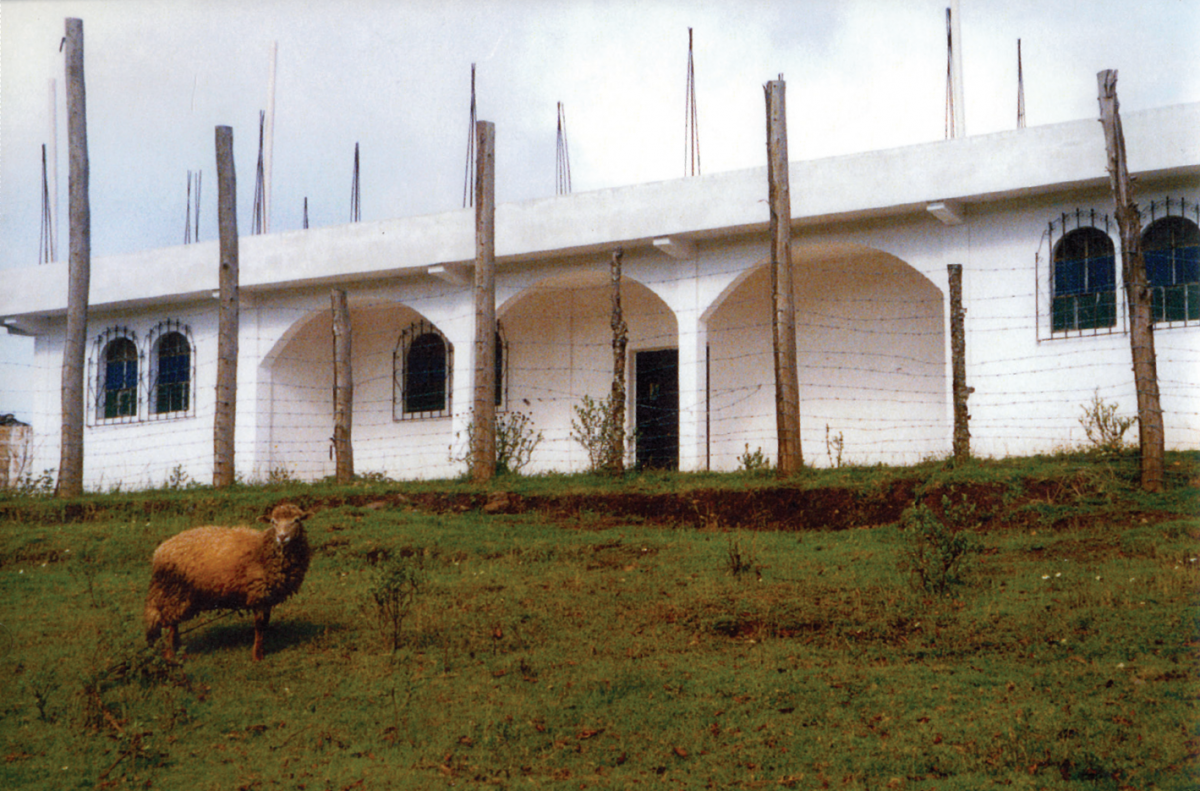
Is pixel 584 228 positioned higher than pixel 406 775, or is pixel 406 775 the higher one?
pixel 584 228

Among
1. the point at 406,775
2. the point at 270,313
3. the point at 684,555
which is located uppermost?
the point at 270,313

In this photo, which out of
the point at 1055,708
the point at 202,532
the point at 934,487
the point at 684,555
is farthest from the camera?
the point at 934,487

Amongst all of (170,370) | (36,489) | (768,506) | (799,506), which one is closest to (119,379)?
(170,370)

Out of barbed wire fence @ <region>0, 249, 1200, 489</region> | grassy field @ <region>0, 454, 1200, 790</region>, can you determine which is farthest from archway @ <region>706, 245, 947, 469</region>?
grassy field @ <region>0, 454, 1200, 790</region>

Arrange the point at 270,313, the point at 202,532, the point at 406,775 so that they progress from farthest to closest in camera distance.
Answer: the point at 270,313
the point at 202,532
the point at 406,775

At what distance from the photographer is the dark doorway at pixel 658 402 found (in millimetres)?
16500

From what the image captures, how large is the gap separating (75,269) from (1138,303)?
39.3 feet

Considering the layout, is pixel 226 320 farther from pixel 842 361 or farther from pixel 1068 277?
pixel 1068 277

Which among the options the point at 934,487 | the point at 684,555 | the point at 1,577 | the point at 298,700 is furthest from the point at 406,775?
the point at 934,487

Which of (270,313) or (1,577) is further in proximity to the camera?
(270,313)

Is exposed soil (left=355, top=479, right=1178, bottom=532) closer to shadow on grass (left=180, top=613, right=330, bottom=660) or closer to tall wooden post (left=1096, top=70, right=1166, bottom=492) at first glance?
tall wooden post (left=1096, top=70, right=1166, bottom=492)

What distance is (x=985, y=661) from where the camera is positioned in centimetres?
627

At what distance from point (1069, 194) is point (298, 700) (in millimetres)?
10057

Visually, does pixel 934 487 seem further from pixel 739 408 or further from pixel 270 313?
pixel 270 313
